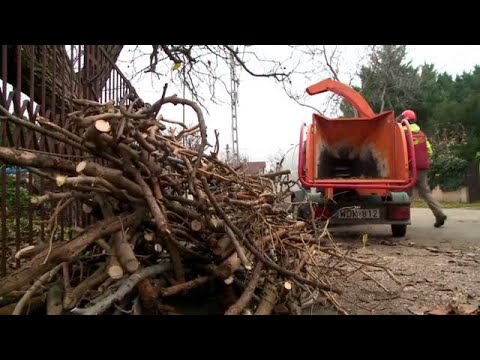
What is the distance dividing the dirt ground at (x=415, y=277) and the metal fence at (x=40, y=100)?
2.51 metres

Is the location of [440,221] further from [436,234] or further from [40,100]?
[40,100]

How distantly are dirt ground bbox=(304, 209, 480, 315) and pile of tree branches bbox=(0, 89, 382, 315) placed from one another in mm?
504

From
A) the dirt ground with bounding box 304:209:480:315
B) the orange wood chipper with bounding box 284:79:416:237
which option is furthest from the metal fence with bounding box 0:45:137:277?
the orange wood chipper with bounding box 284:79:416:237

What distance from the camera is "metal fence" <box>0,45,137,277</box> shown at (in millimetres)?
3598

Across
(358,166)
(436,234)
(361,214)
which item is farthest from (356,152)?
(436,234)

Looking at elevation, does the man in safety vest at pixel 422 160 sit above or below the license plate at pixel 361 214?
above

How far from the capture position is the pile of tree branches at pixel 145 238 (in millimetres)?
2994

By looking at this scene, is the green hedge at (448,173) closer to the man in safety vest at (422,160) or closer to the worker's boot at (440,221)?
the worker's boot at (440,221)

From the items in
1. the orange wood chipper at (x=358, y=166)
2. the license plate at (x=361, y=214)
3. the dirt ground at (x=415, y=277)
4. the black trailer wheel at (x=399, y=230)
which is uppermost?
the orange wood chipper at (x=358, y=166)

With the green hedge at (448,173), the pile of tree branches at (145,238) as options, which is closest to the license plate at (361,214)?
the pile of tree branches at (145,238)

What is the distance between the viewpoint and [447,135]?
29.0 m

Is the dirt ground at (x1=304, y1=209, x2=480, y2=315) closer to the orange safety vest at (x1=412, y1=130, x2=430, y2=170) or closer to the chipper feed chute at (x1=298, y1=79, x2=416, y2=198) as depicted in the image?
the chipper feed chute at (x1=298, y1=79, x2=416, y2=198)
